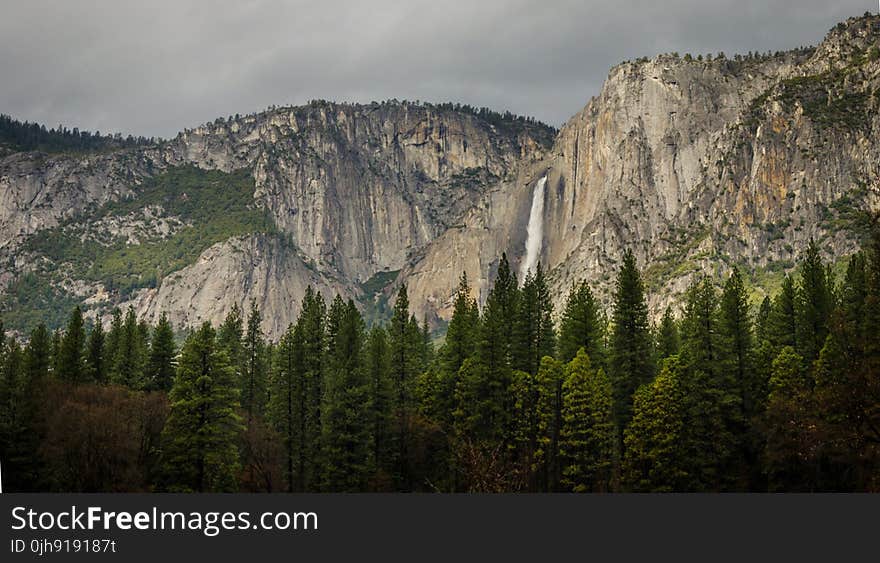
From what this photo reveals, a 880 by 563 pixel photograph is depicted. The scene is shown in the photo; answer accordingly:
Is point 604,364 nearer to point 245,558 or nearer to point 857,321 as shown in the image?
point 857,321

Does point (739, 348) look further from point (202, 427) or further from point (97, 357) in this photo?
point (97, 357)

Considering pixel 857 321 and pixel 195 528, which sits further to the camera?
pixel 857 321

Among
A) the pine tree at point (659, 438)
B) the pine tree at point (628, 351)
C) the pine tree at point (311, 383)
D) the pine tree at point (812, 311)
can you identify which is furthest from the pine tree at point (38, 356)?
the pine tree at point (812, 311)

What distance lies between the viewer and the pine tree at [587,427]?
64.8 m

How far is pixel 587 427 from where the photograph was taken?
67.5 meters

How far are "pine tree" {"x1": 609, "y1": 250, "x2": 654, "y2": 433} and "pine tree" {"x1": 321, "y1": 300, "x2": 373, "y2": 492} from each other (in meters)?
20.5

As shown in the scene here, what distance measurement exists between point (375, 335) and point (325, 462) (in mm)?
16030

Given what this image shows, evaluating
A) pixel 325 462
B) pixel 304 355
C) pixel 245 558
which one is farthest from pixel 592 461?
pixel 245 558

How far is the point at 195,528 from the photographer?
23281mm

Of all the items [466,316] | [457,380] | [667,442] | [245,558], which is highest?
[466,316]

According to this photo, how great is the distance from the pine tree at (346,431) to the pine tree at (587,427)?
1554 centimetres

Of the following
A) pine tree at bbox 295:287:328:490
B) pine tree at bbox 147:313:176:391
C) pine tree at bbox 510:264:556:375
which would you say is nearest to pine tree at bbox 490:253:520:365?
pine tree at bbox 510:264:556:375

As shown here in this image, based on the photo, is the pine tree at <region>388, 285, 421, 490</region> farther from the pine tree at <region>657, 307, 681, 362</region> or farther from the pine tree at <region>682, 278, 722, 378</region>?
the pine tree at <region>682, 278, 722, 378</region>

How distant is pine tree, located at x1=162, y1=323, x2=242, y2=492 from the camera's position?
5409 cm
